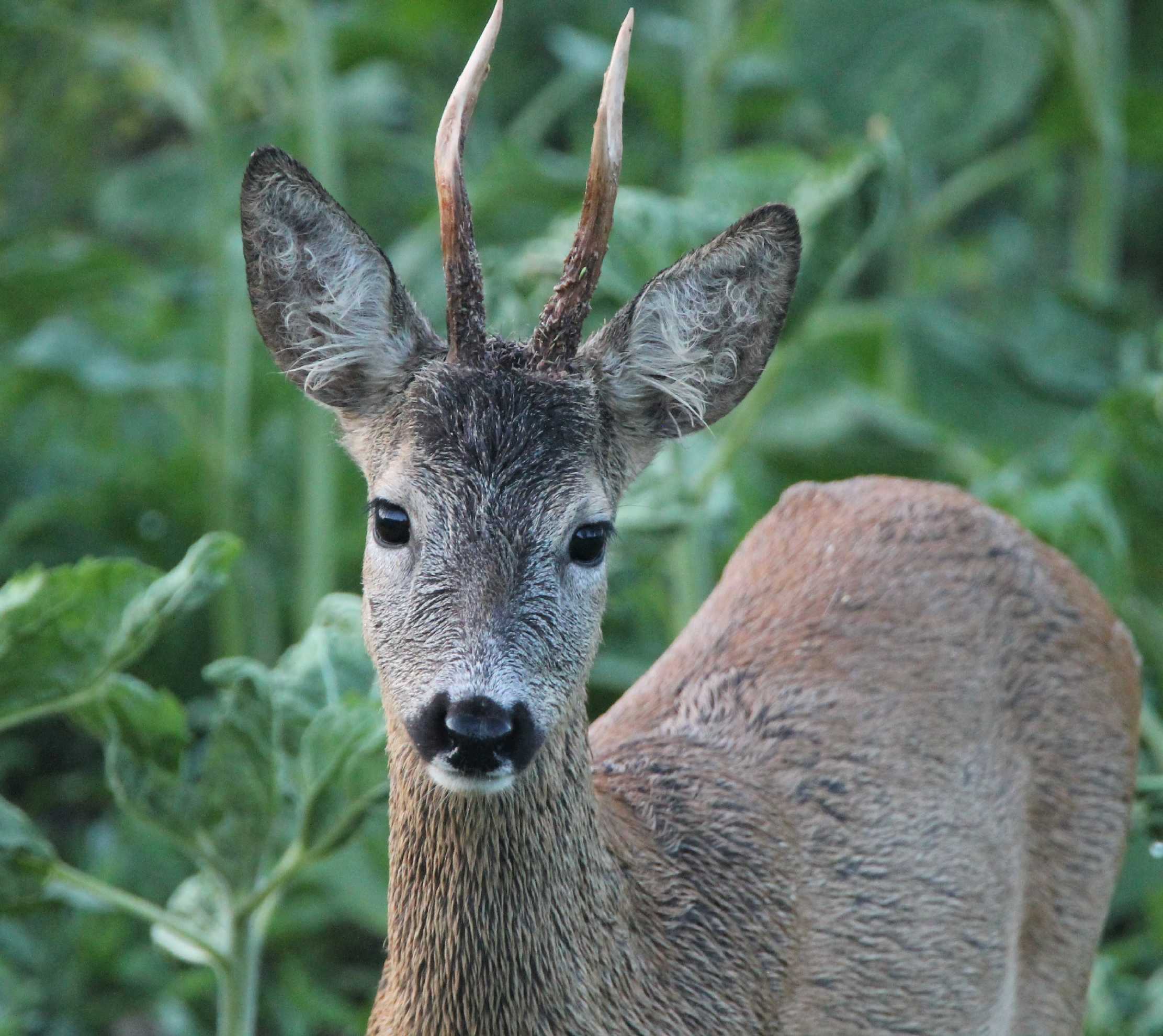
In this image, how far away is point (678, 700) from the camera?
12.7 feet

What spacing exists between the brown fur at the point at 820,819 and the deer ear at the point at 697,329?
0.62m

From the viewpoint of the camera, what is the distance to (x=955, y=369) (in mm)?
7055

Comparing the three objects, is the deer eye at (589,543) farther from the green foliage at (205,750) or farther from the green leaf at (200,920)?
the green leaf at (200,920)

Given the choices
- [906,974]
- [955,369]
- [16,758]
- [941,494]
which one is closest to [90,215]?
[16,758]

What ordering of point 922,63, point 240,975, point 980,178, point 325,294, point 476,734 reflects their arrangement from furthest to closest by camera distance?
point 980,178, point 922,63, point 240,975, point 325,294, point 476,734

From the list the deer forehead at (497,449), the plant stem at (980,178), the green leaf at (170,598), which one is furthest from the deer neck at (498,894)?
the plant stem at (980,178)

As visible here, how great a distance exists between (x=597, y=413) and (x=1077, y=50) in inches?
172

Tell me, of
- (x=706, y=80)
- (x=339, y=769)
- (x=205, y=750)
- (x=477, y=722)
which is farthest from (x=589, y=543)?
(x=706, y=80)

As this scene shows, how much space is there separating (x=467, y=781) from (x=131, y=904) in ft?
4.20

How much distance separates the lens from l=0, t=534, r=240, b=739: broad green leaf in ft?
11.9

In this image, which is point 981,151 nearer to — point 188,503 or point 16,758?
point 188,503

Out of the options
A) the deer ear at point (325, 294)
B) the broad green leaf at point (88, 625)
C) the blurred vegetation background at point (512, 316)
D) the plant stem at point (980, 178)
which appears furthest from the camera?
the plant stem at point (980, 178)

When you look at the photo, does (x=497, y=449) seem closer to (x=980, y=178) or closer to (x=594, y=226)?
(x=594, y=226)

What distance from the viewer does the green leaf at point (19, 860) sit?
370cm
